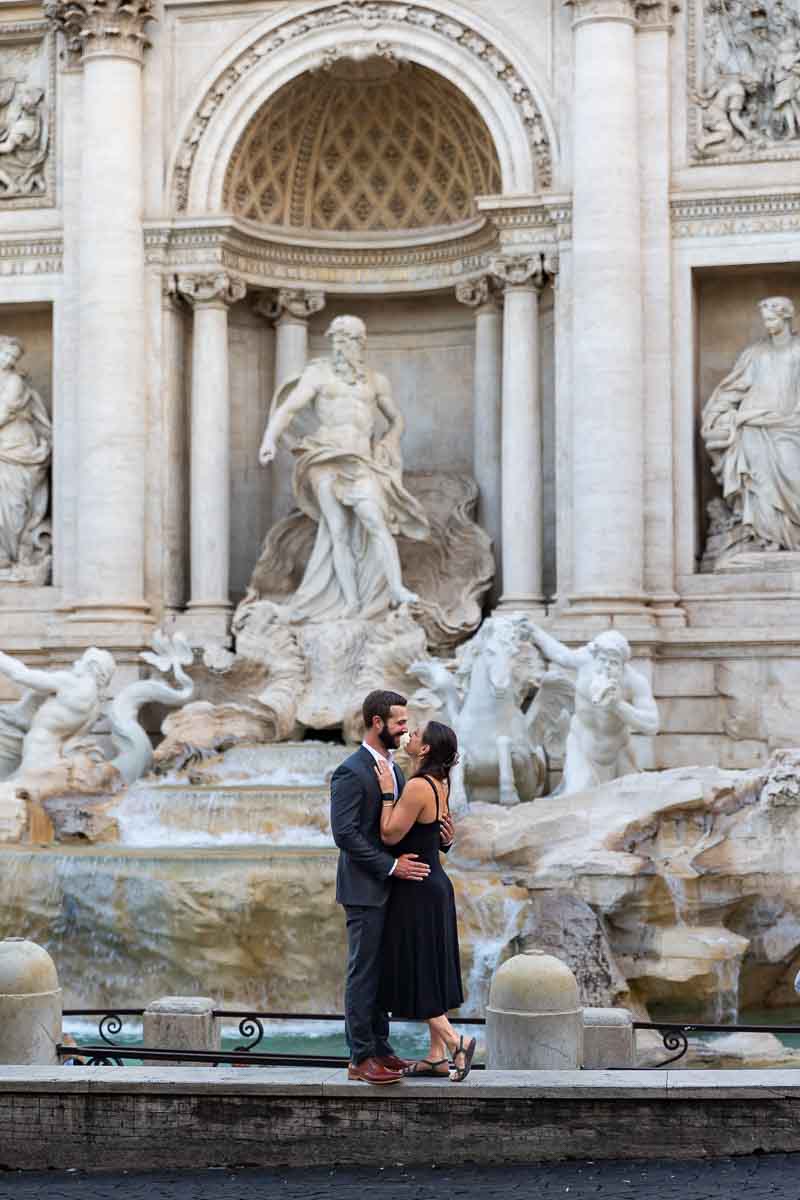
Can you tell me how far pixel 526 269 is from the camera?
20.4 metres

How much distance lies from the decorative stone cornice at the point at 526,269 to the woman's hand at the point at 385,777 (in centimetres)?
1212

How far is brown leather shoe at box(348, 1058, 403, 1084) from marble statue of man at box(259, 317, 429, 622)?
1131 cm

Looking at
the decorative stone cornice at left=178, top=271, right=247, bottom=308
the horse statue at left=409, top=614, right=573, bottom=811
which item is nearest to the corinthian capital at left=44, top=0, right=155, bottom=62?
the decorative stone cornice at left=178, top=271, right=247, bottom=308

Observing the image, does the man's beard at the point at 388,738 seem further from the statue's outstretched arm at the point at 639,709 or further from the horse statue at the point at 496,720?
the horse statue at the point at 496,720

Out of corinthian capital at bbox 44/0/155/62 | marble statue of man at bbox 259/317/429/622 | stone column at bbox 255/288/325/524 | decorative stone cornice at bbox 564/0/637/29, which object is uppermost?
corinthian capital at bbox 44/0/155/62

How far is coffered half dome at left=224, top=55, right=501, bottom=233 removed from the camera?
21.2m

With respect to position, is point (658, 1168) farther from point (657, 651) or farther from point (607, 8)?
point (607, 8)

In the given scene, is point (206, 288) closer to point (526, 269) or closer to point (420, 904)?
point (526, 269)

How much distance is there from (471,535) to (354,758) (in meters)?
12.4

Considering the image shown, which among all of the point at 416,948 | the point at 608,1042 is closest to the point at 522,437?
the point at 608,1042

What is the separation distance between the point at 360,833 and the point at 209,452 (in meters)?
12.5

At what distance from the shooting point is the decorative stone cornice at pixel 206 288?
68.9 feet

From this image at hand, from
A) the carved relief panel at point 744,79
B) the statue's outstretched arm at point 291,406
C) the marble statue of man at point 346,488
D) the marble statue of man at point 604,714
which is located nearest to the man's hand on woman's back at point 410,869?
the marble statue of man at point 604,714

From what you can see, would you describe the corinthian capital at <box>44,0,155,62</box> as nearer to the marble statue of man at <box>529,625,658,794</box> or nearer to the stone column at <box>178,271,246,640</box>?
the stone column at <box>178,271,246,640</box>
